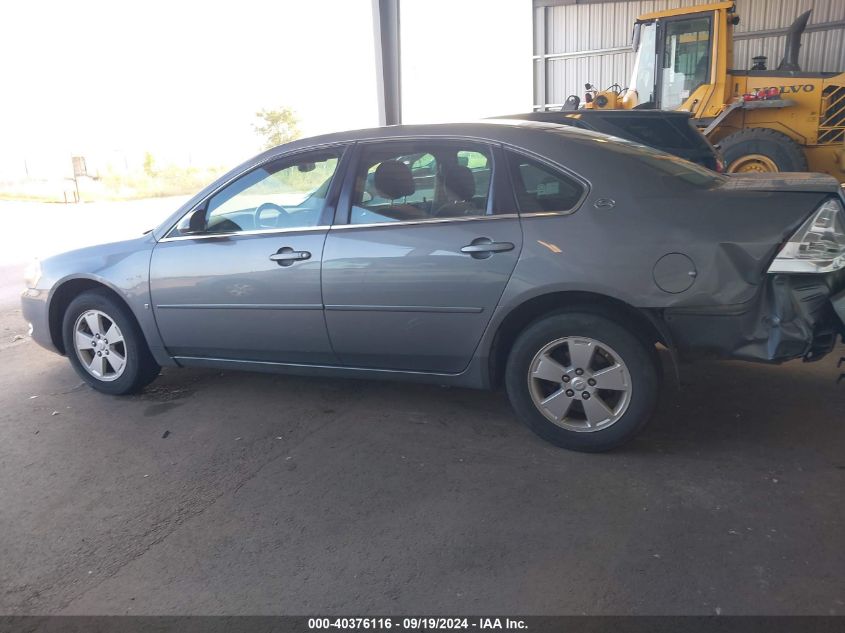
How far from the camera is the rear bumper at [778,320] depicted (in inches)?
124

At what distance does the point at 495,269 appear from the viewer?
3.44 meters

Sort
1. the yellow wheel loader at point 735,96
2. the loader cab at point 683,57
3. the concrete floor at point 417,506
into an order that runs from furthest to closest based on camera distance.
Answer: the loader cab at point 683,57 < the yellow wheel loader at point 735,96 < the concrete floor at point 417,506

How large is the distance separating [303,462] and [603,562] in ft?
5.37

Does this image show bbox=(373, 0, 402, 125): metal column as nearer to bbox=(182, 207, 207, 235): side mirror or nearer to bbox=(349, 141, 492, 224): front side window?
bbox=(182, 207, 207, 235): side mirror

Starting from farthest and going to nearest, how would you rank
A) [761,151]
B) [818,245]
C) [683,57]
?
[683,57] < [761,151] < [818,245]

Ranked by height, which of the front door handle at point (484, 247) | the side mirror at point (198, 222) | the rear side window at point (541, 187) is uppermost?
the rear side window at point (541, 187)

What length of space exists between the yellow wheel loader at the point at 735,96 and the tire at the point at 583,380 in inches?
331

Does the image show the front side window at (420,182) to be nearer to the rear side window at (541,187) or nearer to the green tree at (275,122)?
the rear side window at (541,187)

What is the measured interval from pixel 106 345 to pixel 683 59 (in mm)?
10709

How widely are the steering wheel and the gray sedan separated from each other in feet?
0.04

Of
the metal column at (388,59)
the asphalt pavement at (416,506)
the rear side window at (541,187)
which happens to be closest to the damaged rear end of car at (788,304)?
the asphalt pavement at (416,506)

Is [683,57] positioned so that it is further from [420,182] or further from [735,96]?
[420,182]

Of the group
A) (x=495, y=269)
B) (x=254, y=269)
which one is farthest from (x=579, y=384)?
(x=254, y=269)

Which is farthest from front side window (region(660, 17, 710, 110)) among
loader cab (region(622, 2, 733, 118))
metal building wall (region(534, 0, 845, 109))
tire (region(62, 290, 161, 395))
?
tire (region(62, 290, 161, 395))
